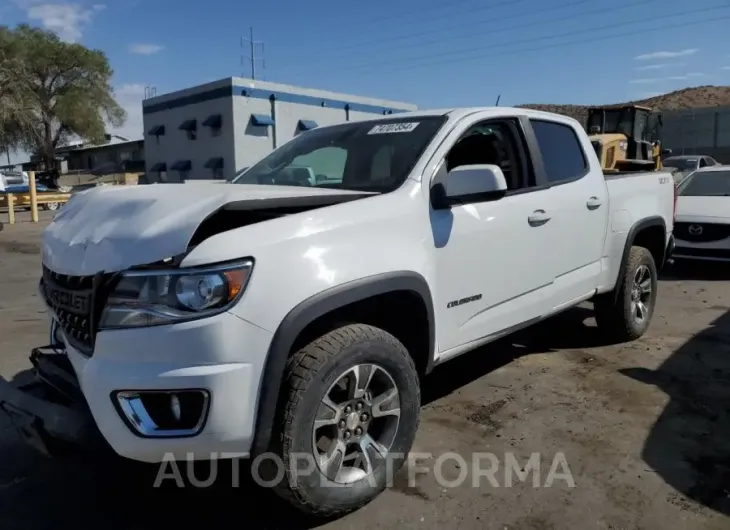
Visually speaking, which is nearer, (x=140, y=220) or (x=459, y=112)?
(x=140, y=220)

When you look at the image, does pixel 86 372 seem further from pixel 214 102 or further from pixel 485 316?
pixel 214 102

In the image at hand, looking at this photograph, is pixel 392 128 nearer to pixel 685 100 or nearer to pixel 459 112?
pixel 459 112

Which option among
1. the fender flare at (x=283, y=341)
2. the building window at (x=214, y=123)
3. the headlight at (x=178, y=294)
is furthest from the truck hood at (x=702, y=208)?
the building window at (x=214, y=123)

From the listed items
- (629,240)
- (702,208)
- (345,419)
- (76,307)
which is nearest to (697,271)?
(702,208)

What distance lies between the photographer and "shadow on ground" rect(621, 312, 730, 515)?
309cm

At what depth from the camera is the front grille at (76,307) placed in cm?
246

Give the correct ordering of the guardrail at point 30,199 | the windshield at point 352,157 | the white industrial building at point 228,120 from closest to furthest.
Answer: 1. the windshield at point 352,157
2. the guardrail at point 30,199
3. the white industrial building at point 228,120

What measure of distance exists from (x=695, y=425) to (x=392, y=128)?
2531 millimetres

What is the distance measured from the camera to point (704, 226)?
879cm

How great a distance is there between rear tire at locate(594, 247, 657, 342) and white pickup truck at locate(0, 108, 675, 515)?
134 cm

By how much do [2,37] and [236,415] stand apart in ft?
153

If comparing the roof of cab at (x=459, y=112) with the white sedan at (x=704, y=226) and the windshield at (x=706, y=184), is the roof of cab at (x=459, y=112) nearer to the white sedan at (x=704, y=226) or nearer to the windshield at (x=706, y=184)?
the white sedan at (x=704, y=226)

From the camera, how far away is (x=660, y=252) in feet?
19.0

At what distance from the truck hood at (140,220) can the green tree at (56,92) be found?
4274 centimetres
